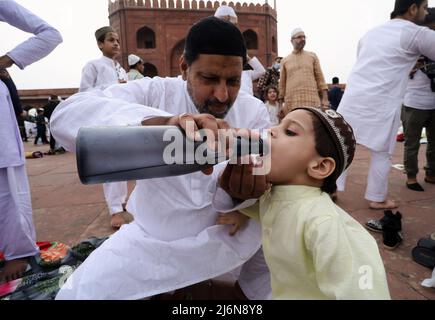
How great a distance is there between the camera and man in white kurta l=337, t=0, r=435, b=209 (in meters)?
2.64

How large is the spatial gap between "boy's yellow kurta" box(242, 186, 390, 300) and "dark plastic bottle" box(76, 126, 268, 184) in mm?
358

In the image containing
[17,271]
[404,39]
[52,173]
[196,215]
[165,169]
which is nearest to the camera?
[165,169]

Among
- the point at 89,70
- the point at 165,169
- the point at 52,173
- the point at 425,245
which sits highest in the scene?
the point at 89,70

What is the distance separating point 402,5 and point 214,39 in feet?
7.49

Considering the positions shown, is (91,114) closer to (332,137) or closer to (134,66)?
(332,137)

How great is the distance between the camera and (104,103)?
44.7 inches

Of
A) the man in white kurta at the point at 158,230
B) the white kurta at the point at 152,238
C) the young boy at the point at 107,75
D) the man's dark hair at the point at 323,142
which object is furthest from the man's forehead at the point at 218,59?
the young boy at the point at 107,75

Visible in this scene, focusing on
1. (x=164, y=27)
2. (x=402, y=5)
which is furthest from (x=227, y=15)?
(x=164, y=27)

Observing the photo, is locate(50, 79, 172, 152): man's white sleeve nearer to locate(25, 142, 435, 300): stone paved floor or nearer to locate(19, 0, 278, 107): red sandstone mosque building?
locate(25, 142, 435, 300): stone paved floor

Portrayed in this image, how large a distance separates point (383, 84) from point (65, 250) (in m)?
2.97

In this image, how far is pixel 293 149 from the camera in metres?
1.05

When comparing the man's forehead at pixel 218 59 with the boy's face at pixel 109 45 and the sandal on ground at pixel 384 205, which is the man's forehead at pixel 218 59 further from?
the boy's face at pixel 109 45
